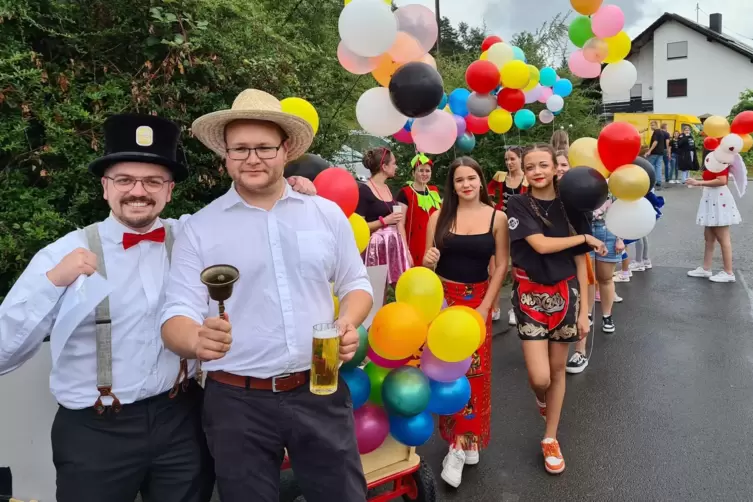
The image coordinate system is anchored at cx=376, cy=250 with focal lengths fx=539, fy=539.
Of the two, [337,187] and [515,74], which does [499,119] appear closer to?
[515,74]

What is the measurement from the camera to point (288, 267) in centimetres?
188

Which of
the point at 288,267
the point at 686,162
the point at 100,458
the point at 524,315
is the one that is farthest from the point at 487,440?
the point at 686,162

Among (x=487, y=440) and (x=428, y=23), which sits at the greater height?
(x=428, y=23)

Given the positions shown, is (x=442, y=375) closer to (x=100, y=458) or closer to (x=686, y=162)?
(x=100, y=458)

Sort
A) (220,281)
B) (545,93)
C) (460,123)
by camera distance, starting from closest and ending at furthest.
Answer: (220,281), (460,123), (545,93)

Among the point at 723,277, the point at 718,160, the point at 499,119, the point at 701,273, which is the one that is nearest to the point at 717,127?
the point at 718,160

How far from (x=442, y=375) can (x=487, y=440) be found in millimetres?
906

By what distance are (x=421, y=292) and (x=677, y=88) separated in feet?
134

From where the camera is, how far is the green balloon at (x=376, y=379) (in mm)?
2549

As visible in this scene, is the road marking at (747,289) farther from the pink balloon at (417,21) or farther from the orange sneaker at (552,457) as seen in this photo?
the pink balloon at (417,21)

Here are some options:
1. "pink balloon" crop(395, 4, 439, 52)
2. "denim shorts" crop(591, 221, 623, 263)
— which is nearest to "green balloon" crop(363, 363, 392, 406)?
"pink balloon" crop(395, 4, 439, 52)

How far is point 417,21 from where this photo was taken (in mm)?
3852

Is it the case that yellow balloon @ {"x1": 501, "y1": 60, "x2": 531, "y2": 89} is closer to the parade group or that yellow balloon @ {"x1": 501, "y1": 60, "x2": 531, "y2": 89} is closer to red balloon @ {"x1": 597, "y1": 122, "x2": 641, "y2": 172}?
red balloon @ {"x1": 597, "y1": 122, "x2": 641, "y2": 172}

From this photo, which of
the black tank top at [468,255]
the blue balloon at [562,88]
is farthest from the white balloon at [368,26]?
the blue balloon at [562,88]
